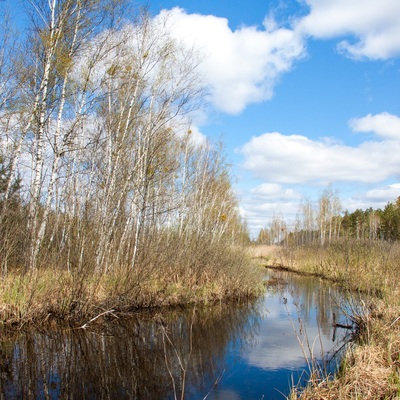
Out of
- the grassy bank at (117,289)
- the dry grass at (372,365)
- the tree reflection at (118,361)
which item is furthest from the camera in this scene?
the grassy bank at (117,289)

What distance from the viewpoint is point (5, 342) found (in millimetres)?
6504

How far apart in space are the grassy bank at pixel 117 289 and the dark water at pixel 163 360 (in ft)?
1.94

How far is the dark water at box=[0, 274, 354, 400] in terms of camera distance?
5109 millimetres

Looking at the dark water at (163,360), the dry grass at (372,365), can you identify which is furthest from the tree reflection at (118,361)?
the dry grass at (372,365)

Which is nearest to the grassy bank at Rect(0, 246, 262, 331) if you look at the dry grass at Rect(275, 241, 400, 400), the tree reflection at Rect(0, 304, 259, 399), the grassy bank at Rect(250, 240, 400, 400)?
the tree reflection at Rect(0, 304, 259, 399)

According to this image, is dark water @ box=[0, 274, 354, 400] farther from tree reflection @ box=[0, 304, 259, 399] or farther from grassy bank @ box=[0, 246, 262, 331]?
grassy bank @ box=[0, 246, 262, 331]

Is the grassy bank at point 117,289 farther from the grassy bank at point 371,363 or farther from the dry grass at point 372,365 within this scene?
the dry grass at point 372,365

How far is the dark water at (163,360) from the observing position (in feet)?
16.8

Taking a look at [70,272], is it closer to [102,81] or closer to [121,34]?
[102,81]

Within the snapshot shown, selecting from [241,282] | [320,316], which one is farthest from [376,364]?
[241,282]

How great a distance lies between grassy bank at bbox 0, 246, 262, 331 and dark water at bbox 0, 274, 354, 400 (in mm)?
592

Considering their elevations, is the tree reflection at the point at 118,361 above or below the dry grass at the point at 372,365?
below

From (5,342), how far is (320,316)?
821 cm

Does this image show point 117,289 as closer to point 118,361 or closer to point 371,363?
point 118,361
